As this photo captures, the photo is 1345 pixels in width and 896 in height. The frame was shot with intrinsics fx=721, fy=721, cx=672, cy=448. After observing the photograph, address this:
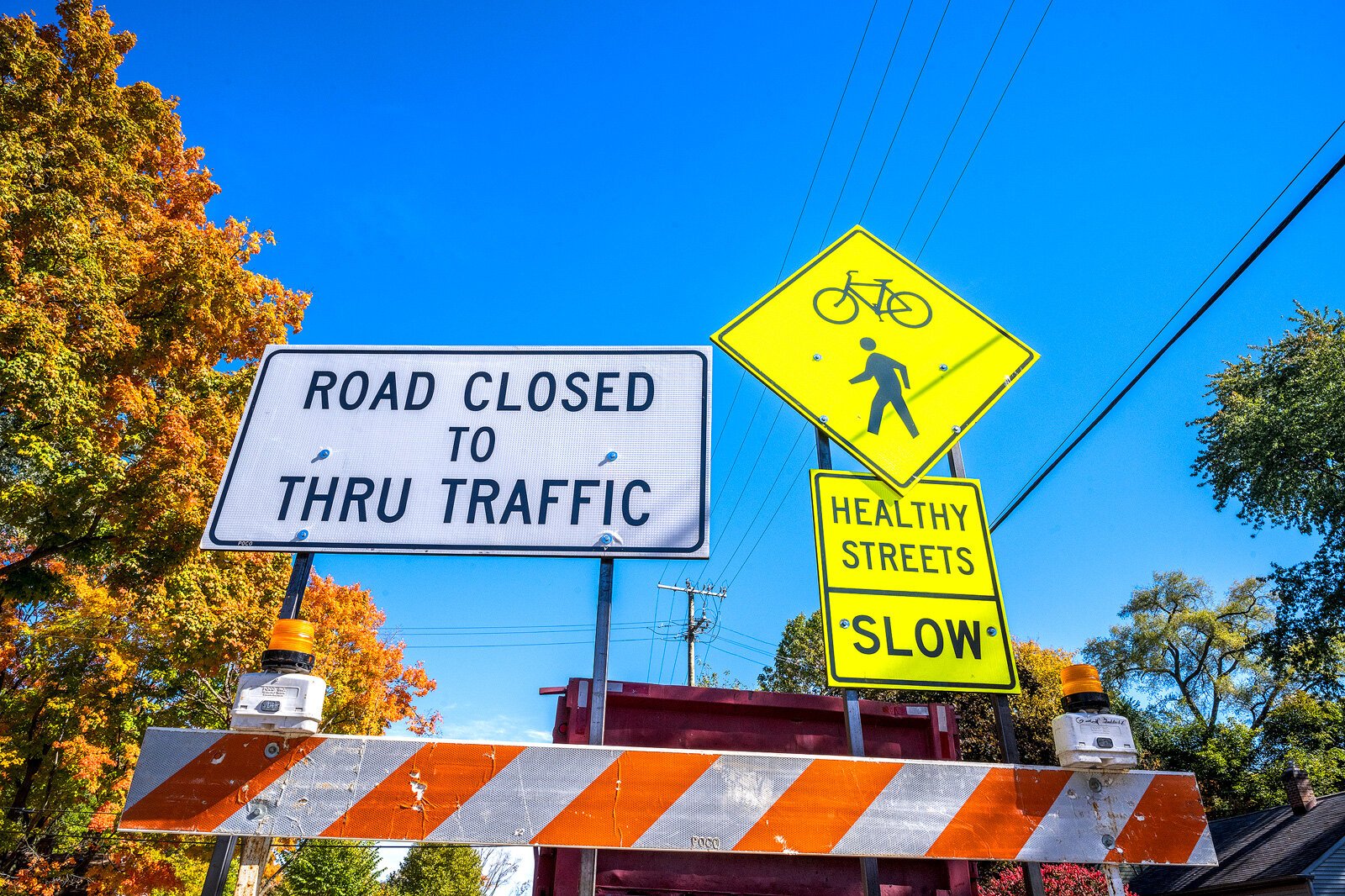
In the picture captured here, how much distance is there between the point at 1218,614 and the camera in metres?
29.0

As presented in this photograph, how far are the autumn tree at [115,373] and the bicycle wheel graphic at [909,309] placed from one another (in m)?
11.1

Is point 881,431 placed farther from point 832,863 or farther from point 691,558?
point 832,863

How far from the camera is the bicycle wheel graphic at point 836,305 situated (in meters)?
4.07

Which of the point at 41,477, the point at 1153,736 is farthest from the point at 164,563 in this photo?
the point at 1153,736

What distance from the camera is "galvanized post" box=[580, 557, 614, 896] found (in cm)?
250

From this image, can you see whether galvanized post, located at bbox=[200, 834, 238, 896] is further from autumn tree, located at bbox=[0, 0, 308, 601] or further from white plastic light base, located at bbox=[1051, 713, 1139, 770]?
autumn tree, located at bbox=[0, 0, 308, 601]

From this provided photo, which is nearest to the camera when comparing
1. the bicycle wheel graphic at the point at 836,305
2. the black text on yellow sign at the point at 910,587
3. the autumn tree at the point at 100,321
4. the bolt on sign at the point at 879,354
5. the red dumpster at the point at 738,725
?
the black text on yellow sign at the point at 910,587

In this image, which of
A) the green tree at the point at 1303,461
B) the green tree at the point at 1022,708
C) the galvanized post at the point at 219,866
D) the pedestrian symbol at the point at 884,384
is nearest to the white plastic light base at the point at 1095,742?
the pedestrian symbol at the point at 884,384

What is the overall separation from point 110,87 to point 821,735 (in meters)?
15.0

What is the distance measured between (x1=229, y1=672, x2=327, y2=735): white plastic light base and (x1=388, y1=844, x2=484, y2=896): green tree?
40940 mm

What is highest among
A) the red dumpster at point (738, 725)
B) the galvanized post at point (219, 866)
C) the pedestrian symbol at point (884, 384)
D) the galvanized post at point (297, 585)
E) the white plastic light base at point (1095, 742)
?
the pedestrian symbol at point (884, 384)

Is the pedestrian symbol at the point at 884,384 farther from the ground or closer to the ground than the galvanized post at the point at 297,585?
farther from the ground

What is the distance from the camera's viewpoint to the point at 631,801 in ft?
7.93

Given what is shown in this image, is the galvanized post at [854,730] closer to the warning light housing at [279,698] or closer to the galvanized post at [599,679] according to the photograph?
the galvanized post at [599,679]
